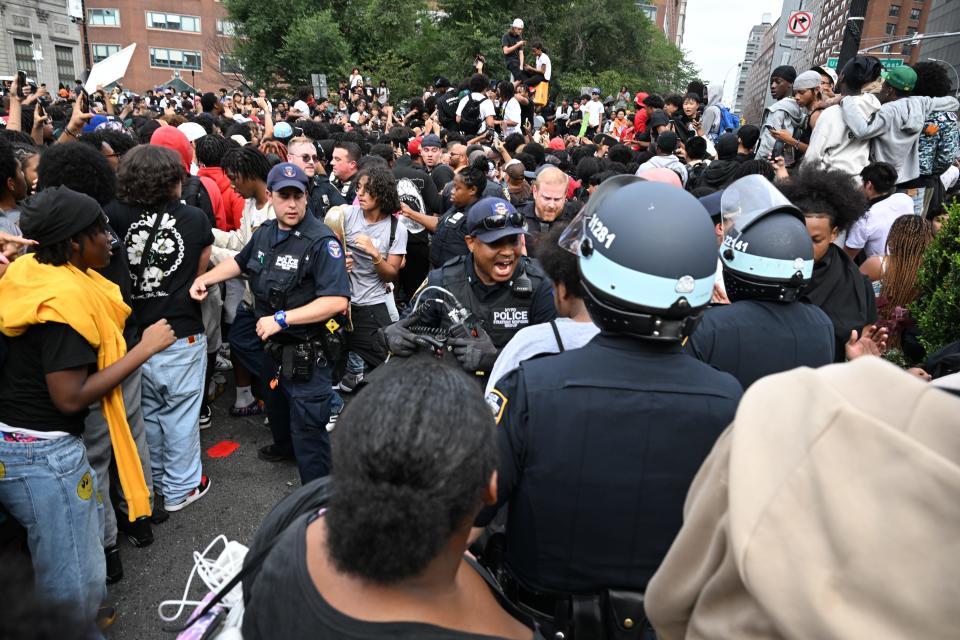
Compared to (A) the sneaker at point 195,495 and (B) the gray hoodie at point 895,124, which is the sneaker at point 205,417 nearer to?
(A) the sneaker at point 195,495

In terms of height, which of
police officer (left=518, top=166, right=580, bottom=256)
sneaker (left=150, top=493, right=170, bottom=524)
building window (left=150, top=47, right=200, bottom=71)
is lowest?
sneaker (left=150, top=493, right=170, bottom=524)

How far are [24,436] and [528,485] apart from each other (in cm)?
237

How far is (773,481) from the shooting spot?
80 centimetres

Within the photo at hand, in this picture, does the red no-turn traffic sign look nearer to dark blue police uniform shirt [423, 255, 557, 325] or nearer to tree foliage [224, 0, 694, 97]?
dark blue police uniform shirt [423, 255, 557, 325]

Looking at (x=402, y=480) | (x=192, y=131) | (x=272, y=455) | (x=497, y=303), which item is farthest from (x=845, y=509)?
(x=192, y=131)

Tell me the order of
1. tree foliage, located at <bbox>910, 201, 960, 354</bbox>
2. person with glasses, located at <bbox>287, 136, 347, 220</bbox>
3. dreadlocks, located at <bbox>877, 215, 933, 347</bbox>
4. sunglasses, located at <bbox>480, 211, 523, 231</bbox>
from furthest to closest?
person with glasses, located at <bbox>287, 136, 347, 220</bbox>
dreadlocks, located at <bbox>877, 215, 933, 347</bbox>
tree foliage, located at <bbox>910, 201, 960, 354</bbox>
sunglasses, located at <bbox>480, 211, 523, 231</bbox>

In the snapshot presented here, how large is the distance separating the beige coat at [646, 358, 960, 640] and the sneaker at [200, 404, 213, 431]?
5.21 meters

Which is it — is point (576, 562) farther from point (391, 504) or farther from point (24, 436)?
point (24, 436)

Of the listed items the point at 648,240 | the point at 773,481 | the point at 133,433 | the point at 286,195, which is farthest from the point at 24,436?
the point at 773,481

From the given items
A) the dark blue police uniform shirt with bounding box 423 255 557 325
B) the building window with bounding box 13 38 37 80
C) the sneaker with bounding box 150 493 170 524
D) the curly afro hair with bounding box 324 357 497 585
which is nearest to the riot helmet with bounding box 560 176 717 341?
the curly afro hair with bounding box 324 357 497 585

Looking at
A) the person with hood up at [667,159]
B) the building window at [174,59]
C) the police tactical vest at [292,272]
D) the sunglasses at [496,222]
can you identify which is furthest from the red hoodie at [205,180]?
the building window at [174,59]

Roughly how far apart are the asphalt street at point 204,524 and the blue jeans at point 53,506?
1.72 feet

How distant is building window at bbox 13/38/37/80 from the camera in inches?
1858

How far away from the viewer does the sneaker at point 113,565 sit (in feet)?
11.3
